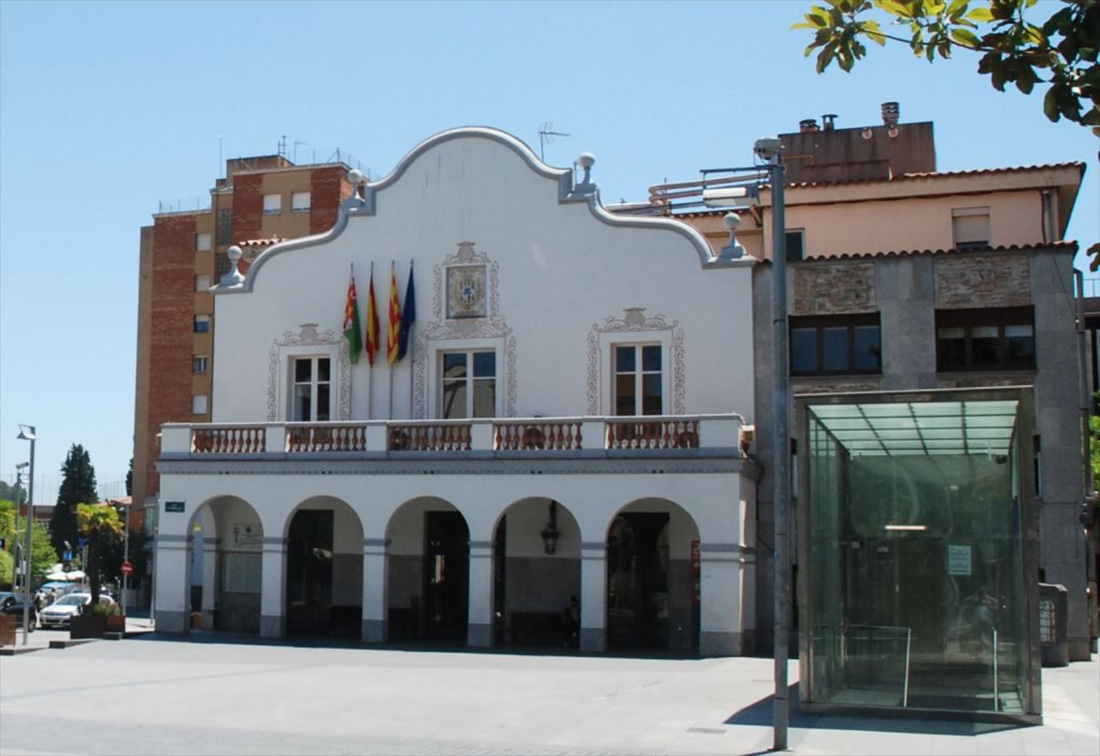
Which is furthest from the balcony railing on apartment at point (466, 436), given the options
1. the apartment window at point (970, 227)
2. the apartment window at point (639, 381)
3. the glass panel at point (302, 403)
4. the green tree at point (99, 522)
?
the green tree at point (99, 522)

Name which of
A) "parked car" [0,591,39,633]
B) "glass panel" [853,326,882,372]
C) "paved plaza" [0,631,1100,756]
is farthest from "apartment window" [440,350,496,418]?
"parked car" [0,591,39,633]

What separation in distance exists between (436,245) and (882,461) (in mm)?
18657

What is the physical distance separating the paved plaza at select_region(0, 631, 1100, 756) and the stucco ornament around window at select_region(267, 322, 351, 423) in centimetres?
879

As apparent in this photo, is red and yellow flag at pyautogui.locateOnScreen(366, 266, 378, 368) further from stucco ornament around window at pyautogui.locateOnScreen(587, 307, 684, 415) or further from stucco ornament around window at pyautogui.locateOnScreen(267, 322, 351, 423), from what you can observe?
stucco ornament around window at pyautogui.locateOnScreen(587, 307, 684, 415)

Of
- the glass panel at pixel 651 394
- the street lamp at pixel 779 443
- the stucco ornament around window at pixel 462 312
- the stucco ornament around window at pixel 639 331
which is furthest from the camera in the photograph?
the stucco ornament around window at pixel 462 312

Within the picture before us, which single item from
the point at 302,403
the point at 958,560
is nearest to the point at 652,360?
the point at 302,403

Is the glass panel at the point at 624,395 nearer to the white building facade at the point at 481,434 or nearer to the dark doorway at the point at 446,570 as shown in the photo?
the white building facade at the point at 481,434

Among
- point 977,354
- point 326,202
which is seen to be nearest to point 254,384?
point 977,354

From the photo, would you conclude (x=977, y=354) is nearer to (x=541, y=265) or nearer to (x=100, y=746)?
(x=541, y=265)

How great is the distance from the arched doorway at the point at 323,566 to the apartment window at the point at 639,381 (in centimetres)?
781

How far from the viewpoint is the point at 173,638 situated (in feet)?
108

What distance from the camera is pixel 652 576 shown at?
32844 mm

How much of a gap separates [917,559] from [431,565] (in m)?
18.3

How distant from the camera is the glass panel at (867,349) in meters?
31.6
